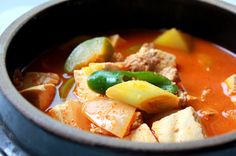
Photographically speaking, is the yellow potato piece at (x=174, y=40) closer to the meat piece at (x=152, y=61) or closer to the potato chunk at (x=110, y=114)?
the meat piece at (x=152, y=61)

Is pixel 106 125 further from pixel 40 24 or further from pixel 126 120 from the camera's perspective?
pixel 40 24

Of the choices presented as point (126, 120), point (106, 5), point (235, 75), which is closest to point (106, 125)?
point (126, 120)

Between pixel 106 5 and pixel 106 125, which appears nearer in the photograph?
pixel 106 125

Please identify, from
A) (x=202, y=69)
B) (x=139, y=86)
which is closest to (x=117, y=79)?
(x=139, y=86)

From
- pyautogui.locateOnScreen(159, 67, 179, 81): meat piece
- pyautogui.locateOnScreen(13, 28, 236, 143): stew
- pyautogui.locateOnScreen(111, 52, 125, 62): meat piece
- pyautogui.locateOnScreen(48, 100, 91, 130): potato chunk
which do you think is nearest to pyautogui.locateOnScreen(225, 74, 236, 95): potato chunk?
pyautogui.locateOnScreen(13, 28, 236, 143): stew

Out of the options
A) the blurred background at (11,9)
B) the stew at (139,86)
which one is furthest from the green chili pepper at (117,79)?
the blurred background at (11,9)

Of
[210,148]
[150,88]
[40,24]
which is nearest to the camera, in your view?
[210,148]

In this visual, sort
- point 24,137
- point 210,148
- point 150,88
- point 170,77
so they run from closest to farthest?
1. point 210,148
2. point 24,137
3. point 150,88
4. point 170,77
